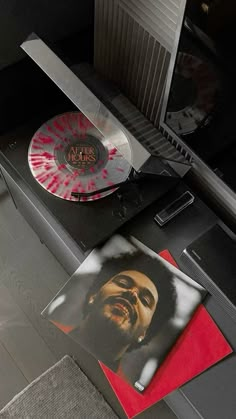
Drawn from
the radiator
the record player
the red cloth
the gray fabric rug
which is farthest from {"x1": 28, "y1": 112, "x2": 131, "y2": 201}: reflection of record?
the gray fabric rug

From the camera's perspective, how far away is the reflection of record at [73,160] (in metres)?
0.89

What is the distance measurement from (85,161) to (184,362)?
42cm

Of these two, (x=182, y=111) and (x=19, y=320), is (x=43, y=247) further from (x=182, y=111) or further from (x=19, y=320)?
(x=182, y=111)

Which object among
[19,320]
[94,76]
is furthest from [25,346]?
[94,76]

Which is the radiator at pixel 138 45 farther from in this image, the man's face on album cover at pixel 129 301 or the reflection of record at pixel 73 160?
the man's face on album cover at pixel 129 301

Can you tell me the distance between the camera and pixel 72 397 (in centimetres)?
106

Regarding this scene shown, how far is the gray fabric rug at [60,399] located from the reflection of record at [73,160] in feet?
1.53

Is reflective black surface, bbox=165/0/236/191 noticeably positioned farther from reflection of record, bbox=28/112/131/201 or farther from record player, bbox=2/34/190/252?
reflection of record, bbox=28/112/131/201

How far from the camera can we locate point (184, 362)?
77cm

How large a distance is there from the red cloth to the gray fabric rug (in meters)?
0.29

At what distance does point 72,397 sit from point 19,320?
22cm

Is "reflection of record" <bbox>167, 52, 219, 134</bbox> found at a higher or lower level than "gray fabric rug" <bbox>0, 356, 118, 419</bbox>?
higher

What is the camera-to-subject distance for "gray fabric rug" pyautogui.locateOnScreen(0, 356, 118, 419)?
1047 mm

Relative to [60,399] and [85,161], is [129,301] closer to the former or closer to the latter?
[85,161]
